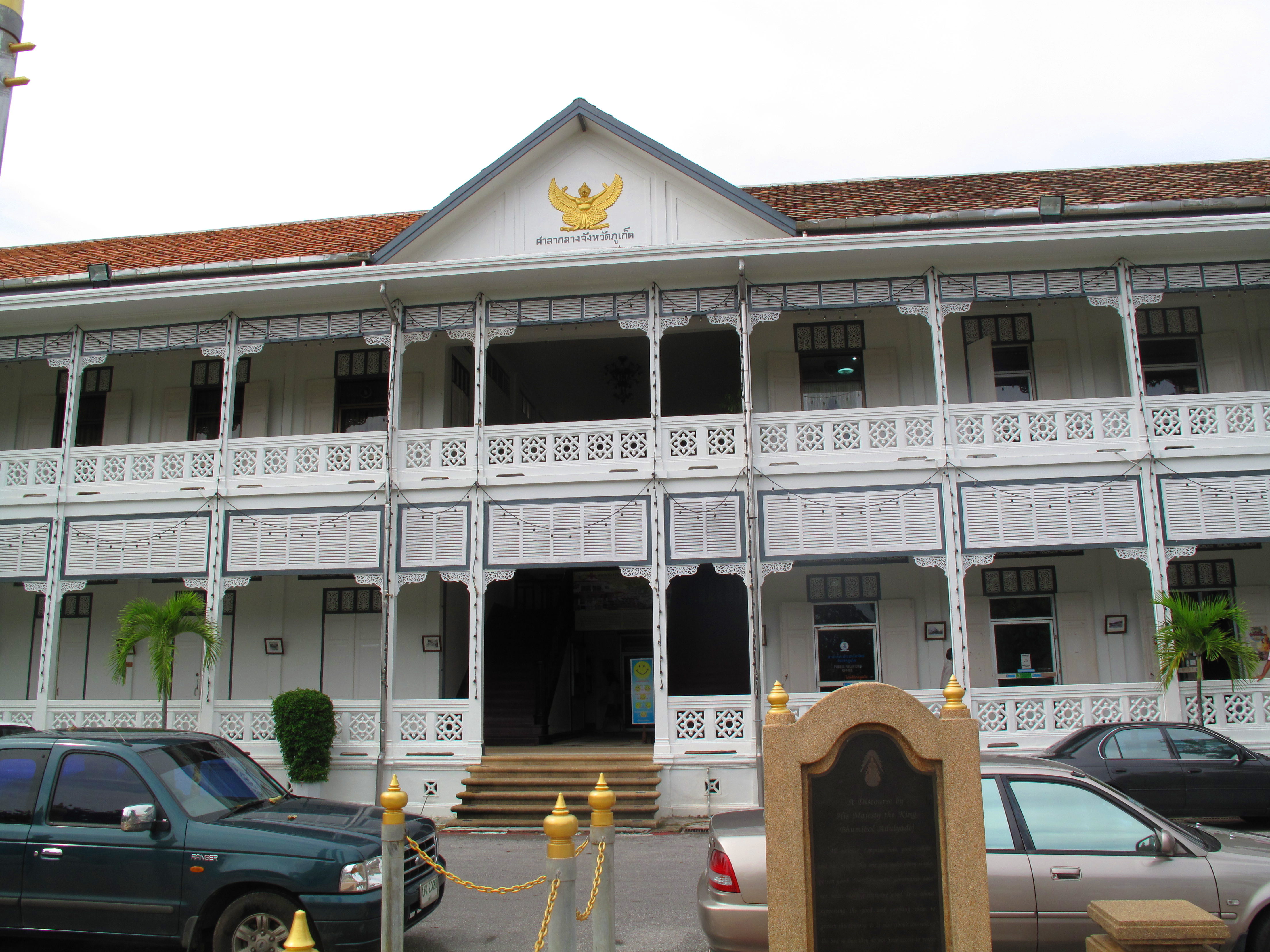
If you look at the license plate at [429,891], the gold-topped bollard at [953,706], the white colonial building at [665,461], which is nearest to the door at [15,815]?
the license plate at [429,891]

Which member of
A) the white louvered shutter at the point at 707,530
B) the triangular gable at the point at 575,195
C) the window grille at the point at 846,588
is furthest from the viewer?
the window grille at the point at 846,588

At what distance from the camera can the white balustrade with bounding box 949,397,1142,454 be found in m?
13.4

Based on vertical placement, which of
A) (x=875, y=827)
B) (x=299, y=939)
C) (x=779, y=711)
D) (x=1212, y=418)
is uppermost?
(x=1212, y=418)

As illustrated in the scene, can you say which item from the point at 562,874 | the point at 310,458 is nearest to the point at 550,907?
the point at 562,874

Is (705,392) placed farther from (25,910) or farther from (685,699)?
(25,910)

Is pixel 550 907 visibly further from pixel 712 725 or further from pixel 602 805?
pixel 712 725

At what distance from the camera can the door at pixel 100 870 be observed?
20.0 feet

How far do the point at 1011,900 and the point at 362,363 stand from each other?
1399 centimetres

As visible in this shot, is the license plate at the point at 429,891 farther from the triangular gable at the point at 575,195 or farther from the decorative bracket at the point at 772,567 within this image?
the triangular gable at the point at 575,195

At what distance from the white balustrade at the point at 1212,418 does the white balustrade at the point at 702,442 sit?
5979 mm

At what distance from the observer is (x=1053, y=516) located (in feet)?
43.3

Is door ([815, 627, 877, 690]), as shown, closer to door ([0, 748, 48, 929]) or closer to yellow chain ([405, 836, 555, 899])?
yellow chain ([405, 836, 555, 899])

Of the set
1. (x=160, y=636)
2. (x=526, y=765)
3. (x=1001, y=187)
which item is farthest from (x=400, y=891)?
(x=1001, y=187)

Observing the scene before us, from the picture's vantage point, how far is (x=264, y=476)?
1465cm
